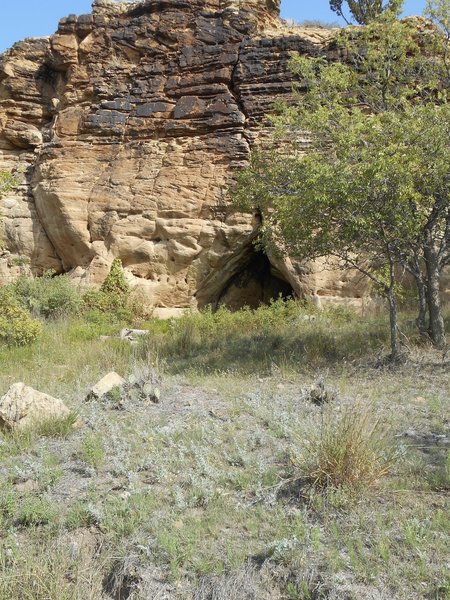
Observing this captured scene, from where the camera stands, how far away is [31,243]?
17094 millimetres

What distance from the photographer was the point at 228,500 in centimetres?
421

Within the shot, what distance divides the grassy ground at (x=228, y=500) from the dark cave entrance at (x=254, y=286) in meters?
9.51

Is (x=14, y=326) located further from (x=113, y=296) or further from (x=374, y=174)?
(x=374, y=174)

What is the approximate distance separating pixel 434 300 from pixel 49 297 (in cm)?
977

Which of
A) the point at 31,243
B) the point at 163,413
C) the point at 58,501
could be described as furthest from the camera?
the point at 31,243

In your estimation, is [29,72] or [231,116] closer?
[231,116]

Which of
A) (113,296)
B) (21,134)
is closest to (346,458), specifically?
(113,296)

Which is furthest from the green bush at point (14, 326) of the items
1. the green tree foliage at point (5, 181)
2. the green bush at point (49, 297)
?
the green bush at point (49, 297)

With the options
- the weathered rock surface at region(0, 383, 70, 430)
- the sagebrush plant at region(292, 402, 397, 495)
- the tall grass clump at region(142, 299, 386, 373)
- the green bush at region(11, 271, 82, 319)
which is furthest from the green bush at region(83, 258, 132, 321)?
the sagebrush plant at region(292, 402, 397, 495)

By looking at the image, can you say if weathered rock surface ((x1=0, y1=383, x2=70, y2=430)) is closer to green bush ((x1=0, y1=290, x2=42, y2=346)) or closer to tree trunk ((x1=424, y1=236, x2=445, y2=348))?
green bush ((x1=0, y1=290, x2=42, y2=346))

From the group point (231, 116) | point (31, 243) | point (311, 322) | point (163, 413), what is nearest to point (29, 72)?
point (31, 243)

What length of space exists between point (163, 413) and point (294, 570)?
298 cm

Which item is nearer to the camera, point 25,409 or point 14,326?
point 25,409

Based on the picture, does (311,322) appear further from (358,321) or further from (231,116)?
(231,116)
